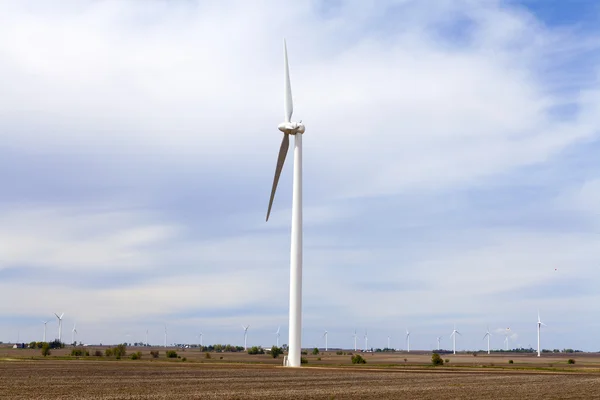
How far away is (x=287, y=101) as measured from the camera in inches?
3907

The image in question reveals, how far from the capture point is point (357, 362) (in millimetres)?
139125

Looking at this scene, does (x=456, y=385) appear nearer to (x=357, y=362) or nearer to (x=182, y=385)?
(x=182, y=385)

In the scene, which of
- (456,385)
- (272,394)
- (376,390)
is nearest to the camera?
(272,394)

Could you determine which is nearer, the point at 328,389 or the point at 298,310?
the point at 328,389

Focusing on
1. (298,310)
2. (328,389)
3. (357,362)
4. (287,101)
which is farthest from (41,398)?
(357,362)

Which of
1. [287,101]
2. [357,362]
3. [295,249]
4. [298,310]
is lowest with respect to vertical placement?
[357,362]

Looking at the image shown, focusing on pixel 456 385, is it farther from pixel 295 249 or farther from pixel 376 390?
pixel 295 249

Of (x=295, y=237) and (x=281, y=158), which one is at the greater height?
(x=281, y=158)

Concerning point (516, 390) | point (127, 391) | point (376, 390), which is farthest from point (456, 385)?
point (127, 391)

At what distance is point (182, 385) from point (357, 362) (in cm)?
8467

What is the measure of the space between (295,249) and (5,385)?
4132 centimetres

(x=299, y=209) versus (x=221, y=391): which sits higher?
(x=299, y=209)

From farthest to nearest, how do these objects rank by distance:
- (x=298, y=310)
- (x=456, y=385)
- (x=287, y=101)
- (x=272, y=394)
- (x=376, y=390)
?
(x=287, y=101) → (x=298, y=310) → (x=456, y=385) → (x=376, y=390) → (x=272, y=394)

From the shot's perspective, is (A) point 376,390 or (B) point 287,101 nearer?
(A) point 376,390
